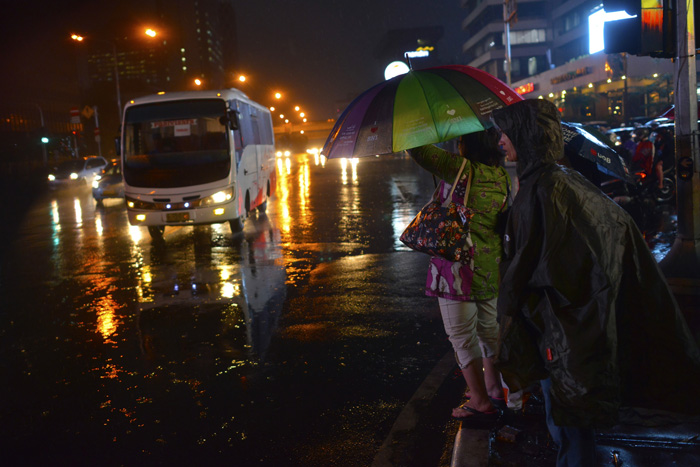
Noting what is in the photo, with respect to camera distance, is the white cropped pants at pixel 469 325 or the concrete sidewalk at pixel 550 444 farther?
the white cropped pants at pixel 469 325

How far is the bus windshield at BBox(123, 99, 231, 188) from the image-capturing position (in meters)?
13.1

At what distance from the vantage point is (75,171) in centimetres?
3231

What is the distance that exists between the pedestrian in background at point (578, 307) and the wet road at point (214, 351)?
4.95 feet

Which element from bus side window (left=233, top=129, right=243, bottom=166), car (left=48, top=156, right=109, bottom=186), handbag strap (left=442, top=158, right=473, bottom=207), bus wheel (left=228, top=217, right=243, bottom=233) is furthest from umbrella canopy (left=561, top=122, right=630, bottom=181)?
car (left=48, top=156, right=109, bottom=186)

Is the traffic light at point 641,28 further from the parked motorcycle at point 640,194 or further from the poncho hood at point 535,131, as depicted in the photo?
the poncho hood at point 535,131

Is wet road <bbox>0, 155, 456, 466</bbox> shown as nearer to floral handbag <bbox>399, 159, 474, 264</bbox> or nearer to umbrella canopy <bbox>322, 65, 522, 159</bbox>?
floral handbag <bbox>399, 159, 474, 264</bbox>

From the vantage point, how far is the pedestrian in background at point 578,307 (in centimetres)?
256

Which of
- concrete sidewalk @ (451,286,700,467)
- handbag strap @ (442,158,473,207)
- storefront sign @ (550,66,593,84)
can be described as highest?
storefront sign @ (550,66,593,84)

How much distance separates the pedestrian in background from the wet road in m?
1.51

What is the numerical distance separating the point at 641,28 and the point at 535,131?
476cm

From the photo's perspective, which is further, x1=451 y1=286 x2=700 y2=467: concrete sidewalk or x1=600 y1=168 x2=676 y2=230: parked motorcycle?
x1=600 y1=168 x2=676 y2=230: parked motorcycle

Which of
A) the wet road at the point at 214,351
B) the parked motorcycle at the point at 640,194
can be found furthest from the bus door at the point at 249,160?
the parked motorcycle at the point at 640,194

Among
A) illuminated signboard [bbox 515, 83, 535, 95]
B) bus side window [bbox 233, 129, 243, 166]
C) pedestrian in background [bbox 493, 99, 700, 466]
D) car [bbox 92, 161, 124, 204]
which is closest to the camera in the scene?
pedestrian in background [bbox 493, 99, 700, 466]

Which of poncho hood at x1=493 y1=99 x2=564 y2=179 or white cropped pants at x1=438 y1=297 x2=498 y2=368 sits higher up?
poncho hood at x1=493 y1=99 x2=564 y2=179
